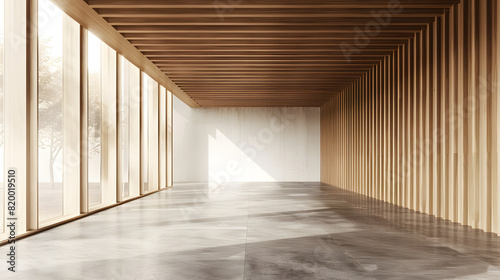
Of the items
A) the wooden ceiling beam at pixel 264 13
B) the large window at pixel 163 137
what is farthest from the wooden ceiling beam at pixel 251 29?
the large window at pixel 163 137

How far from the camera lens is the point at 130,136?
11.7 metres

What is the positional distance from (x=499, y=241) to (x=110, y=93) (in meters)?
7.76

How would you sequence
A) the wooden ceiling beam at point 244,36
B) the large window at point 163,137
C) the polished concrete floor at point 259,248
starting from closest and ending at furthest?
the polished concrete floor at point 259,248 < the wooden ceiling beam at point 244,36 < the large window at point 163,137

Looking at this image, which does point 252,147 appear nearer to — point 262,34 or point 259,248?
point 262,34

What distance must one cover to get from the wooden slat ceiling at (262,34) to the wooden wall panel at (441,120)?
50cm

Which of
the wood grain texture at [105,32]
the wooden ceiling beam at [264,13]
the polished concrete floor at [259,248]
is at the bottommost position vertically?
the polished concrete floor at [259,248]

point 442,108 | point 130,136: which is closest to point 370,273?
point 442,108

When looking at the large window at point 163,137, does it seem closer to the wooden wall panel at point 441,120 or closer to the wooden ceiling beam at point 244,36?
the wooden ceiling beam at point 244,36

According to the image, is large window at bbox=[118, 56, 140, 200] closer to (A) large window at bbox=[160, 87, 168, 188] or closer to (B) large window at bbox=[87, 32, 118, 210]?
(B) large window at bbox=[87, 32, 118, 210]

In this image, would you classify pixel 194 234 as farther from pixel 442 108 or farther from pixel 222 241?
pixel 442 108

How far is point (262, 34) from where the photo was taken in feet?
28.2

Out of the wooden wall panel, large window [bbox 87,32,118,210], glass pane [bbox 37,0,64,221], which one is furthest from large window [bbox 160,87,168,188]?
the wooden wall panel

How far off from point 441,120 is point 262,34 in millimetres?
3583

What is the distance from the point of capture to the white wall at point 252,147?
2039 cm
